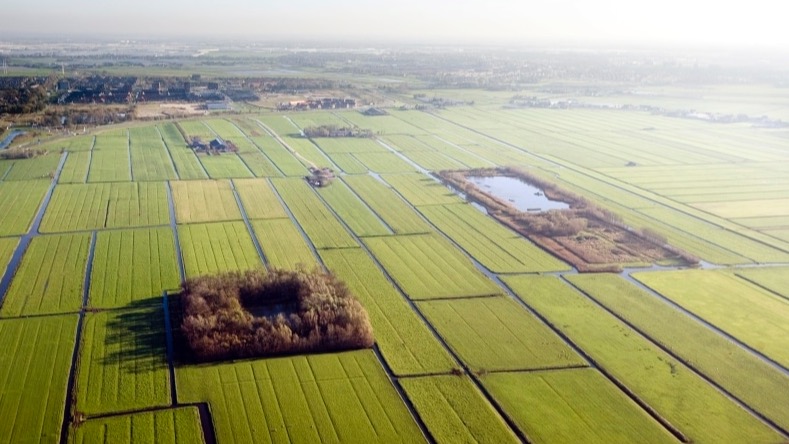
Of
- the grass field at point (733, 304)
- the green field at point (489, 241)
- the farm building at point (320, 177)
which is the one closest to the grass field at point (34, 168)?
the farm building at point (320, 177)

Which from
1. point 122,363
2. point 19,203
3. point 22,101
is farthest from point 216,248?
point 22,101

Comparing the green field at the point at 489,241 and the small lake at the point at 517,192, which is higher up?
the green field at the point at 489,241

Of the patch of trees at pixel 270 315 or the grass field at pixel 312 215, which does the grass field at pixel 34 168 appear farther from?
the patch of trees at pixel 270 315

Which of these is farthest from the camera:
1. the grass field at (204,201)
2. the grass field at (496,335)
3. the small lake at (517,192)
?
the small lake at (517,192)

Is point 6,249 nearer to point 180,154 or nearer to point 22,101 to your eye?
point 180,154

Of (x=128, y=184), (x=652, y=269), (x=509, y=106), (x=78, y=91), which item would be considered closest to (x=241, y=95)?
(x=78, y=91)

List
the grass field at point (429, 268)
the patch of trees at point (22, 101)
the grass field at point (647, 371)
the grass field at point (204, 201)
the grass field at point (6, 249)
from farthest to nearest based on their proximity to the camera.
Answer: the patch of trees at point (22, 101) < the grass field at point (204, 201) < the grass field at point (6, 249) < the grass field at point (429, 268) < the grass field at point (647, 371)
